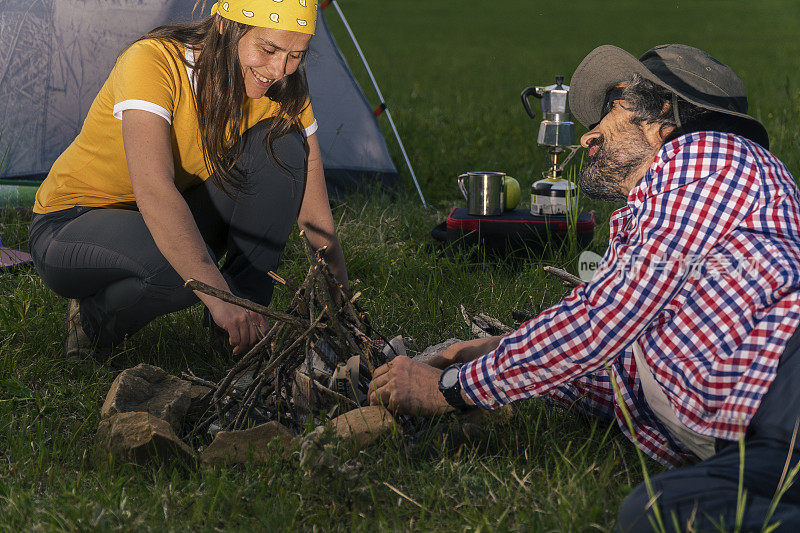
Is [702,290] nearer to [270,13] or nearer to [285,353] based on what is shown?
[285,353]

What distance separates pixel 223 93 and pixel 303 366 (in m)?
0.89

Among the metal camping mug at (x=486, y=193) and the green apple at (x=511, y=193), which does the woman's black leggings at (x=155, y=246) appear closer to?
the metal camping mug at (x=486, y=193)

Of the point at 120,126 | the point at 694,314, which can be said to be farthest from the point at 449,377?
the point at 120,126

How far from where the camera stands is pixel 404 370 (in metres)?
2.07

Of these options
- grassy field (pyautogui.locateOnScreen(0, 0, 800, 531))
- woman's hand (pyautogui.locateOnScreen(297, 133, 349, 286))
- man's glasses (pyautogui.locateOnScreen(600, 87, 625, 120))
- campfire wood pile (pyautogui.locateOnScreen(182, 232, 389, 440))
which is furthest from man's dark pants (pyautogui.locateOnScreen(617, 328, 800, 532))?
woman's hand (pyautogui.locateOnScreen(297, 133, 349, 286))

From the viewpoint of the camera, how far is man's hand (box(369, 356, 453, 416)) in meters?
2.06

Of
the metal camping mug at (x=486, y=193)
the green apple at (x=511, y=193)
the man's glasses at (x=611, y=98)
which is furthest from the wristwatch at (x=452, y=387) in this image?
the green apple at (x=511, y=193)

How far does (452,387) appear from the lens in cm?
204

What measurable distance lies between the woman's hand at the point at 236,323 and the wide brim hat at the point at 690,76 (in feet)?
3.76

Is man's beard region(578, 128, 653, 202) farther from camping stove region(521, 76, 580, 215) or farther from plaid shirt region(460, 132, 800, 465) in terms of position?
camping stove region(521, 76, 580, 215)

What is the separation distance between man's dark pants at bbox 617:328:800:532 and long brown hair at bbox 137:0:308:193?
65.4 inches

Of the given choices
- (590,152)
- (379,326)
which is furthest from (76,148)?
(590,152)

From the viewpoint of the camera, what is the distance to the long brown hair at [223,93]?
8.23 feet

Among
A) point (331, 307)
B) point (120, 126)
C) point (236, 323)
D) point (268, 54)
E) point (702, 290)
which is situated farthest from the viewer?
point (120, 126)
